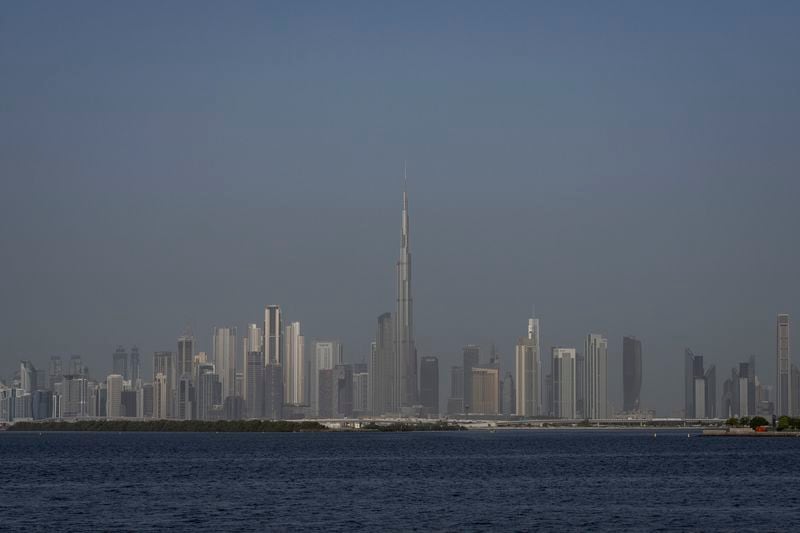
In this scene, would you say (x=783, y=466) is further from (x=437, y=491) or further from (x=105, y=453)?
(x=105, y=453)

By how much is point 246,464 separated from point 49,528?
185 feet

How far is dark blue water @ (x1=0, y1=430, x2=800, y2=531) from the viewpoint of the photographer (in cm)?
5931

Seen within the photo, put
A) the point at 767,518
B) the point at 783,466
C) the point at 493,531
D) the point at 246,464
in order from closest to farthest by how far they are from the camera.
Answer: the point at 493,531 → the point at 767,518 → the point at 783,466 → the point at 246,464

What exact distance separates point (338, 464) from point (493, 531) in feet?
196

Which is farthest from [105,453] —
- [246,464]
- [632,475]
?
[632,475]

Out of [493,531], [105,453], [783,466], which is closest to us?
[493,531]

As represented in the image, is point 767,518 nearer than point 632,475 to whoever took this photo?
Yes

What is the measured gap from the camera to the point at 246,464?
113312mm

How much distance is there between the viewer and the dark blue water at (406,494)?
59.3 metres

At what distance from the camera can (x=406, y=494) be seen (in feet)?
247

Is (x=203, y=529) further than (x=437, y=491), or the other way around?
(x=437, y=491)

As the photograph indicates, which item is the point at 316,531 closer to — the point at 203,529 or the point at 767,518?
the point at 203,529

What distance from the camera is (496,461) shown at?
119438 millimetres

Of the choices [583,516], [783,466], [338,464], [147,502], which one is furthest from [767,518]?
[338,464]
